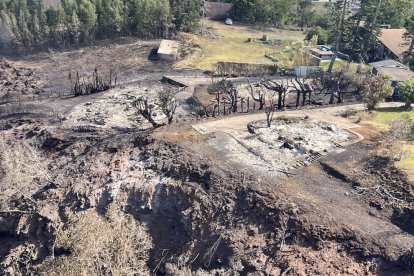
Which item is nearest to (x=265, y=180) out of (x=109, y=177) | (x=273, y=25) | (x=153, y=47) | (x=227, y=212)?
(x=227, y=212)

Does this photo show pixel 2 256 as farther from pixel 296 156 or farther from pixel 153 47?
pixel 153 47

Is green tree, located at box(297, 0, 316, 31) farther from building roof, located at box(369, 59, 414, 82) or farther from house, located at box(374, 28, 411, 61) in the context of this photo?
building roof, located at box(369, 59, 414, 82)

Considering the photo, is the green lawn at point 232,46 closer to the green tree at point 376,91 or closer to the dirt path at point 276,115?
the dirt path at point 276,115

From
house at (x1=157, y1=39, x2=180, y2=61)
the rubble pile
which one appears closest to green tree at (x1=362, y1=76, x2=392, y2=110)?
house at (x1=157, y1=39, x2=180, y2=61)

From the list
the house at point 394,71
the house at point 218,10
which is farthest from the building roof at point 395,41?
the house at point 218,10

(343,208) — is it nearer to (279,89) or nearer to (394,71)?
(279,89)

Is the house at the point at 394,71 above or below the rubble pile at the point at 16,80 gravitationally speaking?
above

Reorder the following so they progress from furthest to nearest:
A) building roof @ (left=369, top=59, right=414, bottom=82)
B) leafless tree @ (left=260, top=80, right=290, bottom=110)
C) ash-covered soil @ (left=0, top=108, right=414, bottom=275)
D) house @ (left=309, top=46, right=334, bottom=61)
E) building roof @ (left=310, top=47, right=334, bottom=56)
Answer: building roof @ (left=310, top=47, right=334, bottom=56), house @ (left=309, top=46, right=334, bottom=61), building roof @ (left=369, top=59, right=414, bottom=82), leafless tree @ (left=260, top=80, right=290, bottom=110), ash-covered soil @ (left=0, top=108, right=414, bottom=275)
